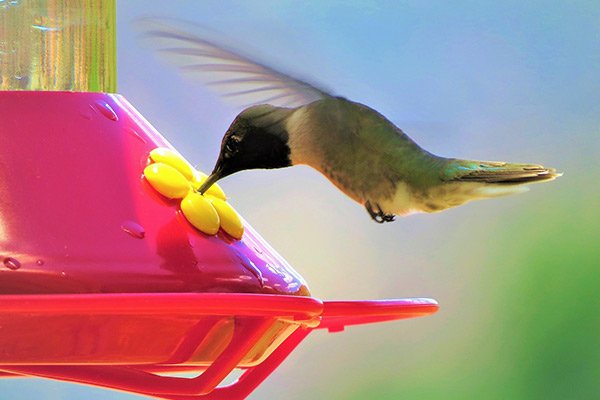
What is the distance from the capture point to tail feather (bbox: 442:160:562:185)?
3.03 m

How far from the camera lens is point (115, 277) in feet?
6.98

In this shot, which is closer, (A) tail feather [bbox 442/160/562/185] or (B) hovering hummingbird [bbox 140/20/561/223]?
(B) hovering hummingbird [bbox 140/20/561/223]

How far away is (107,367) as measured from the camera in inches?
87.6

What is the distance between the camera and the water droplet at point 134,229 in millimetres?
2230

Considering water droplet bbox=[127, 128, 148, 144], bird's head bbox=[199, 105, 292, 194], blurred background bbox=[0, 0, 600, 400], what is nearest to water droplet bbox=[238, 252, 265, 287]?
water droplet bbox=[127, 128, 148, 144]

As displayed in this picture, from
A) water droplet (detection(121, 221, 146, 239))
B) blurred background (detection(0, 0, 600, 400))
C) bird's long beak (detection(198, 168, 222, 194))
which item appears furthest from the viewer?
blurred background (detection(0, 0, 600, 400))

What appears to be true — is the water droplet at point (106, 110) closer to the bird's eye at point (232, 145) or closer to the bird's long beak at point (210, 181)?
the bird's long beak at point (210, 181)

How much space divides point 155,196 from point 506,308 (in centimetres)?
416

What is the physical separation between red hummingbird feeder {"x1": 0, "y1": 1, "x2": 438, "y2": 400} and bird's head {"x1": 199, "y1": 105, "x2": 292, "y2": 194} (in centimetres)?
43

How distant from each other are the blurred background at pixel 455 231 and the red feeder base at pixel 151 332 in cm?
327

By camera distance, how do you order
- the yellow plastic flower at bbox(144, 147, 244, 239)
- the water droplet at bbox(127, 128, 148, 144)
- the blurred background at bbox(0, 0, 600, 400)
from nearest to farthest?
the yellow plastic flower at bbox(144, 147, 244, 239)
the water droplet at bbox(127, 128, 148, 144)
the blurred background at bbox(0, 0, 600, 400)

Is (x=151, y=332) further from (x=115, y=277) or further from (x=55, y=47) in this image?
(x=55, y=47)

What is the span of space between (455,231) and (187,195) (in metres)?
4.25

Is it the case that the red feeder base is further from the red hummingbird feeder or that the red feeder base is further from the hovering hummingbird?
the hovering hummingbird
